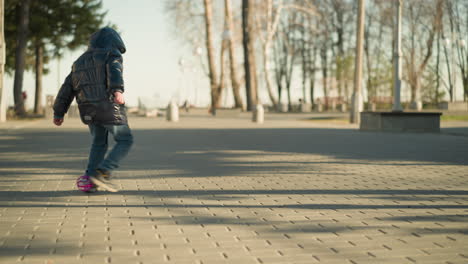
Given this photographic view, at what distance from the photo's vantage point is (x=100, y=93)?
277 inches

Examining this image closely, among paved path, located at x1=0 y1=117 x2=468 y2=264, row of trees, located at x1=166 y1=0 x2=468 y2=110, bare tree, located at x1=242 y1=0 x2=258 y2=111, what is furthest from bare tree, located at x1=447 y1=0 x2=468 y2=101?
paved path, located at x1=0 y1=117 x2=468 y2=264

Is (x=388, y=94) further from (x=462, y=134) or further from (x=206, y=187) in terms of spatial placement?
(x=206, y=187)

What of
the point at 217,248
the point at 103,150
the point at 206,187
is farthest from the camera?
the point at 206,187

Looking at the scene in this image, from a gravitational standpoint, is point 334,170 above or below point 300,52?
below

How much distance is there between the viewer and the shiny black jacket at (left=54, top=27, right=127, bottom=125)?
6.95 metres

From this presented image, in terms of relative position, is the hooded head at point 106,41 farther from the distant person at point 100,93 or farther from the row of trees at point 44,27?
the row of trees at point 44,27

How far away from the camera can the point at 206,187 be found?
8.00 m

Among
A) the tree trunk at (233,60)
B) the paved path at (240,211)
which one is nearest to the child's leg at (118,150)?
the paved path at (240,211)

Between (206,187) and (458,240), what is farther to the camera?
(206,187)

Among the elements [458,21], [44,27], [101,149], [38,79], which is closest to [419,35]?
[458,21]

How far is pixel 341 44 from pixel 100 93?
181 feet

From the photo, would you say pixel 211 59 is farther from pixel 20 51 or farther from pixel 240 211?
pixel 240 211

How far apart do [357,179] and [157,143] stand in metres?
8.15

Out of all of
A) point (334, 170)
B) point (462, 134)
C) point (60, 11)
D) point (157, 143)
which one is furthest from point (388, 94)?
point (334, 170)
